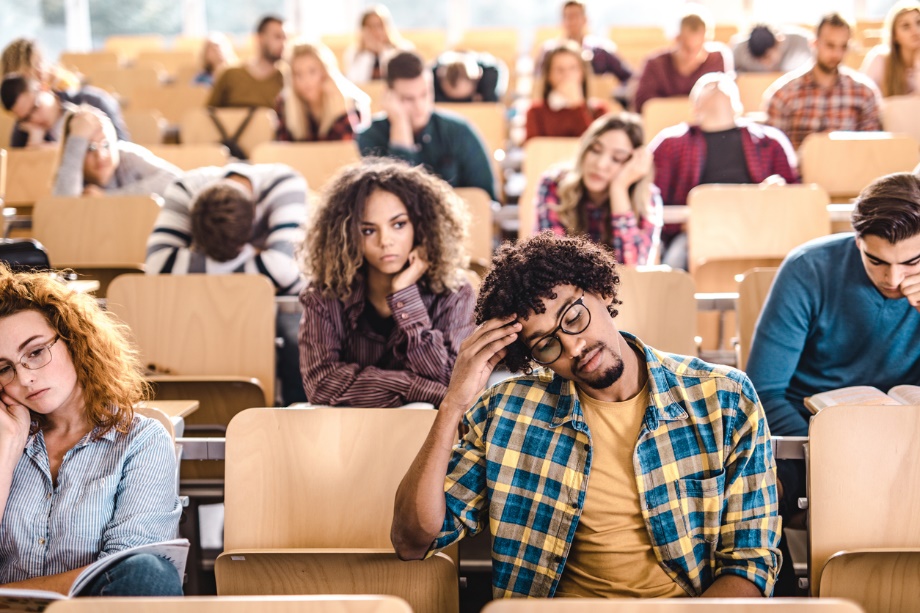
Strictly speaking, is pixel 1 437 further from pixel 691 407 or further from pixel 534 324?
pixel 691 407

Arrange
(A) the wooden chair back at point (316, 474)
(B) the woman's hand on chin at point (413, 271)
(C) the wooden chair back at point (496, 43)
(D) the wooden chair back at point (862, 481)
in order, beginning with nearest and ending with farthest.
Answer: (D) the wooden chair back at point (862, 481) → (A) the wooden chair back at point (316, 474) → (B) the woman's hand on chin at point (413, 271) → (C) the wooden chair back at point (496, 43)

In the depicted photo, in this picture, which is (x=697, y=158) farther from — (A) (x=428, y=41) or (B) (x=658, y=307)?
(A) (x=428, y=41)

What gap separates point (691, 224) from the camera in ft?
11.3

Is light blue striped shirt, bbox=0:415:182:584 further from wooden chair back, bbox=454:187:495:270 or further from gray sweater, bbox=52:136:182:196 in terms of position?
gray sweater, bbox=52:136:182:196

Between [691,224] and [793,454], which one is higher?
[691,224]

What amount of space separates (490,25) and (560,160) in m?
5.78

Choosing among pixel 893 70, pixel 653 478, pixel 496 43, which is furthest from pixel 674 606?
pixel 496 43

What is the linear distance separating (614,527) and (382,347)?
0.99m

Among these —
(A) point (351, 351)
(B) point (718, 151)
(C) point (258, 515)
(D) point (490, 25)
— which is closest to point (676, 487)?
(C) point (258, 515)

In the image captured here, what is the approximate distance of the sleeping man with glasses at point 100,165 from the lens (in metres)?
4.06

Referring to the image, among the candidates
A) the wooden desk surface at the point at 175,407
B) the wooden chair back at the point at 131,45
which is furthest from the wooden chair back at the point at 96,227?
the wooden chair back at the point at 131,45

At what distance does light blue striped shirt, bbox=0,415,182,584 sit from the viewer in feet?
5.61

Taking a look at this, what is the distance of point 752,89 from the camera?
5.86 m

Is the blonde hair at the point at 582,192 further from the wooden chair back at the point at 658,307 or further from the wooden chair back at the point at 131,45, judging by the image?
the wooden chair back at the point at 131,45
